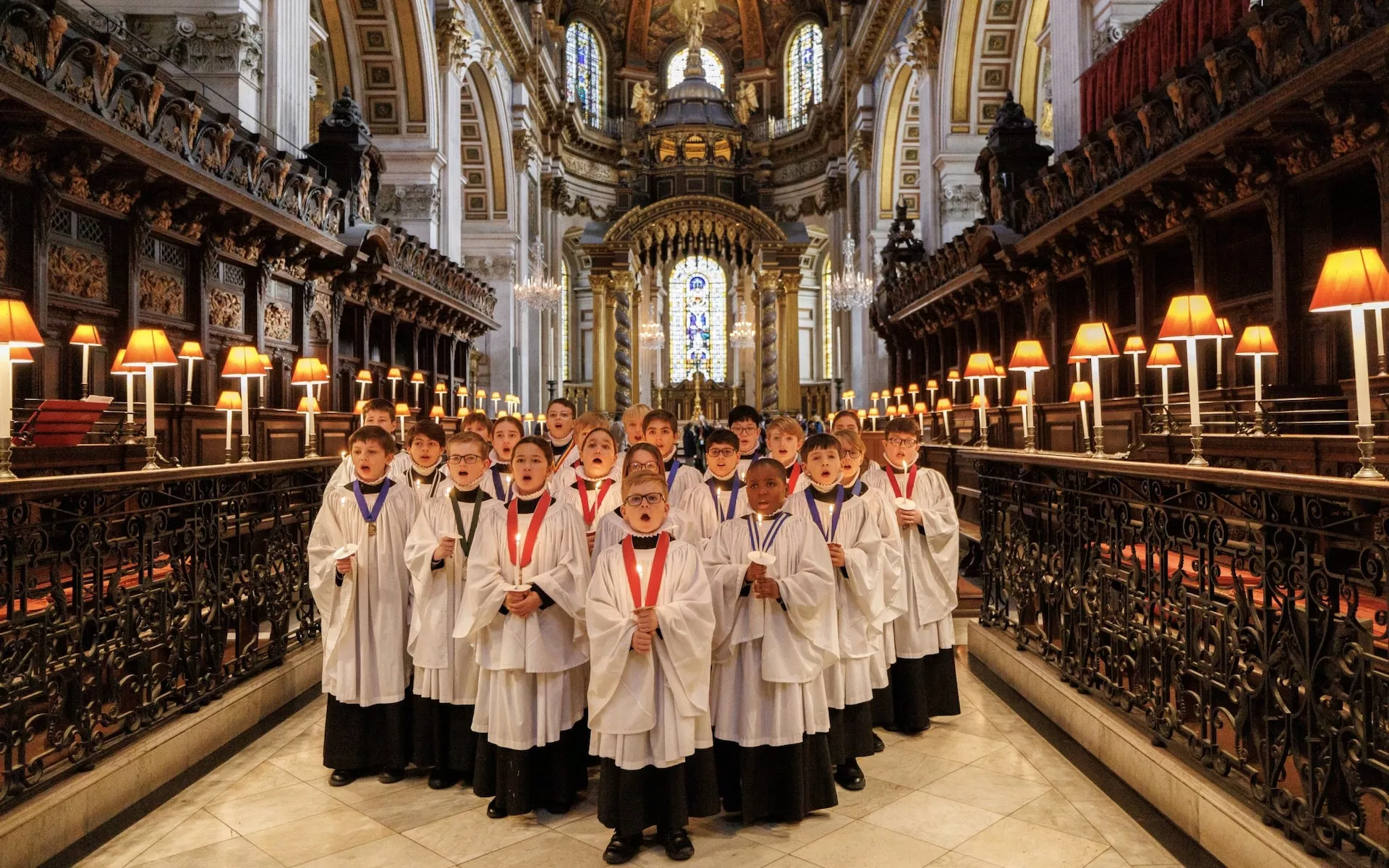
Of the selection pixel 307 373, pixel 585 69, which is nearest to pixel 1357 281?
pixel 307 373

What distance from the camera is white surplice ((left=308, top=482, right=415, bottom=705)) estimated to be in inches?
180

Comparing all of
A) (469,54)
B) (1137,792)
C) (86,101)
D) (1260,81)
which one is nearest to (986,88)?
(469,54)

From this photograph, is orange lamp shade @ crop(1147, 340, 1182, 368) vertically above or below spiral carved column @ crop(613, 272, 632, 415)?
below

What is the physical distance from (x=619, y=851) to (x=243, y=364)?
15.7ft

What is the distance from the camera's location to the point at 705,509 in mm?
4562

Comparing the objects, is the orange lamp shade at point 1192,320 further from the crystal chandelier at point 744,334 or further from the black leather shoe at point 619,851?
the crystal chandelier at point 744,334

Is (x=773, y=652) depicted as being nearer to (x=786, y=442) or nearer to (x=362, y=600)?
(x=786, y=442)

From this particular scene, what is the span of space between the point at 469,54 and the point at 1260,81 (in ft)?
60.7

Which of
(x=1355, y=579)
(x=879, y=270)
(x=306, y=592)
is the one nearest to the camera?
(x=1355, y=579)

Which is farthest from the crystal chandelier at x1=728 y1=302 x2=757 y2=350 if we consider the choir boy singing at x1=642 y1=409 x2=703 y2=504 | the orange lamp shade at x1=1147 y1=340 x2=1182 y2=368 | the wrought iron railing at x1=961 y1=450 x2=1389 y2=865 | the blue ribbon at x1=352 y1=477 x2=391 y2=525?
the blue ribbon at x1=352 y1=477 x2=391 y2=525

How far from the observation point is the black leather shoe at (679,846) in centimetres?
360

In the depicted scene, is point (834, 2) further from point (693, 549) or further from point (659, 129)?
point (693, 549)

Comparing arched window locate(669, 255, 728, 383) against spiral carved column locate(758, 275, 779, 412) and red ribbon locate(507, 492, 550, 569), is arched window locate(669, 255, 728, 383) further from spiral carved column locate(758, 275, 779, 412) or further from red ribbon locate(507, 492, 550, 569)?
red ribbon locate(507, 492, 550, 569)

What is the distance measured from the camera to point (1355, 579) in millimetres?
2771
